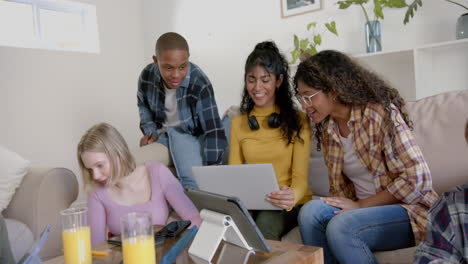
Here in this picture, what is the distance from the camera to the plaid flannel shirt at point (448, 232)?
945 millimetres

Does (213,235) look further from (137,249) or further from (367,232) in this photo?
(367,232)

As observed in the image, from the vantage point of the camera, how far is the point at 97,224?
5.19ft

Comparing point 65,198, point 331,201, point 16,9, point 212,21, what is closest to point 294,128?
point 331,201

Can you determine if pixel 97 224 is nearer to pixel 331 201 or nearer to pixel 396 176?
pixel 331 201

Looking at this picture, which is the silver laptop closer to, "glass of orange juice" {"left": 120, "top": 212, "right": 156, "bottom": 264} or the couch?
the couch

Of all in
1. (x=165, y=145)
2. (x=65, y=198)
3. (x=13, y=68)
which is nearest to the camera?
(x=65, y=198)

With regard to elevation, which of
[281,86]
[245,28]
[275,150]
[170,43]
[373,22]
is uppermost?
[245,28]

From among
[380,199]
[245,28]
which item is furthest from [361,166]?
[245,28]

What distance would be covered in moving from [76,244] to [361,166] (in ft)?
3.36

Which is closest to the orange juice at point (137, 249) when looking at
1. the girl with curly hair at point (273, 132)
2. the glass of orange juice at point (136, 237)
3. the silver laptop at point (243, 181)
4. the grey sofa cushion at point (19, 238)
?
the glass of orange juice at point (136, 237)

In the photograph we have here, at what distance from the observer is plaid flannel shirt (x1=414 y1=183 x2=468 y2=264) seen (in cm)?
95

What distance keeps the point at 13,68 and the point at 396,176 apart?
285cm

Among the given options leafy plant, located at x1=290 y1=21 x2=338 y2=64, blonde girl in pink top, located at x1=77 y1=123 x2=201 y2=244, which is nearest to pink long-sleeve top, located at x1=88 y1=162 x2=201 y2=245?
blonde girl in pink top, located at x1=77 y1=123 x2=201 y2=244

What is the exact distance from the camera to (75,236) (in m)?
1.09
